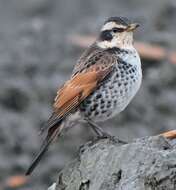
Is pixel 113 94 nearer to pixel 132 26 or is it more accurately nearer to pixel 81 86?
pixel 81 86

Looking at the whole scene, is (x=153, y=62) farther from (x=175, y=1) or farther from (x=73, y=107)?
(x=73, y=107)

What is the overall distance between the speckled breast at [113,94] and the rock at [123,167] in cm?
60

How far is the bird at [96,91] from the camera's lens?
879 cm

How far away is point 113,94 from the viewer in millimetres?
8820

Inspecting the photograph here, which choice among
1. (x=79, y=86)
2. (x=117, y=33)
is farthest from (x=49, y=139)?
(x=117, y=33)

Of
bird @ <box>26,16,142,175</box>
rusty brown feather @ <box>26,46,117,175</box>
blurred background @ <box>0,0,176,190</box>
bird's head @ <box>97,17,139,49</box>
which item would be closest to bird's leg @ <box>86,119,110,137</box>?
bird @ <box>26,16,142,175</box>

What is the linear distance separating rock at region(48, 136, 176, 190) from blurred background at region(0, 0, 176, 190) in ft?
9.77

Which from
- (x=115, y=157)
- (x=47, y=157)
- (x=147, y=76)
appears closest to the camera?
(x=115, y=157)

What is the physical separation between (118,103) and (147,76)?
12.8 feet

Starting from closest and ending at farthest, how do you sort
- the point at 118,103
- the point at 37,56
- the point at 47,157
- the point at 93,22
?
the point at 118,103 → the point at 47,157 → the point at 37,56 → the point at 93,22

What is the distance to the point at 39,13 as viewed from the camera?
1510 cm

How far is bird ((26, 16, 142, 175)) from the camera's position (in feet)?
28.8

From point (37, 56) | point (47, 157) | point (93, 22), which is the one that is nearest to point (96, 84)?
point (47, 157)

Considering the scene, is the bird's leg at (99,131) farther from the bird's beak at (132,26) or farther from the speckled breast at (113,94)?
the bird's beak at (132,26)
